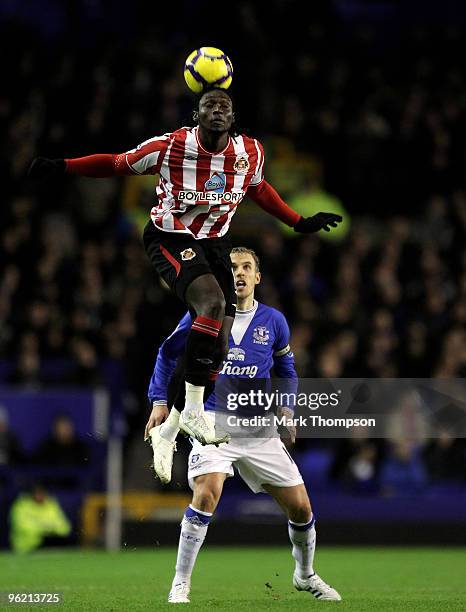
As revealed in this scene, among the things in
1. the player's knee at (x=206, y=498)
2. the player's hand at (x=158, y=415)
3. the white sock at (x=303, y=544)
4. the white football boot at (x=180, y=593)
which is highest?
the player's hand at (x=158, y=415)

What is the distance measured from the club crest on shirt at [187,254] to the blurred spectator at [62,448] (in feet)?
19.9

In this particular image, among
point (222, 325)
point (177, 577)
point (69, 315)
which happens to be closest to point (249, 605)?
point (177, 577)

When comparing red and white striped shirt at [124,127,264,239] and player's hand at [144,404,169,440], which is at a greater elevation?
red and white striped shirt at [124,127,264,239]

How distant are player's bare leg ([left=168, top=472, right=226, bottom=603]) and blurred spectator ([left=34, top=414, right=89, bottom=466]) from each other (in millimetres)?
5264

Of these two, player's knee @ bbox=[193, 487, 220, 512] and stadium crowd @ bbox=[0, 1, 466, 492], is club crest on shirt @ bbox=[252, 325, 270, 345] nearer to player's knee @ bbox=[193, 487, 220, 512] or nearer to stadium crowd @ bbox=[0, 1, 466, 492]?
player's knee @ bbox=[193, 487, 220, 512]

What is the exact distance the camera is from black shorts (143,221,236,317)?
7.89m

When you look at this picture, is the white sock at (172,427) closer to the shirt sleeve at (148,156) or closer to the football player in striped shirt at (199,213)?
the football player in striped shirt at (199,213)

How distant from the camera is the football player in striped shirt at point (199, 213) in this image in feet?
25.7

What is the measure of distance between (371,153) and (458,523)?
5.20 metres

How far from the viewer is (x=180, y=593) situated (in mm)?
8438

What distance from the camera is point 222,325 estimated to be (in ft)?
26.6

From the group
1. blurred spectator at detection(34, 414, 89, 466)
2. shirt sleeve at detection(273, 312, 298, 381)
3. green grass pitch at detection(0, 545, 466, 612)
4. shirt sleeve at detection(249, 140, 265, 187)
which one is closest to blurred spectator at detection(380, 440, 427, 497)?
green grass pitch at detection(0, 545, 466, 612)

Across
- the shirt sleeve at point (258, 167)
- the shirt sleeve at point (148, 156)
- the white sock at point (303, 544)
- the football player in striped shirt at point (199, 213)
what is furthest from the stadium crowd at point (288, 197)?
the shirt sleeve at point (148, 156)

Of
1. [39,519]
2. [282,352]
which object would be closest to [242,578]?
[282,352]
